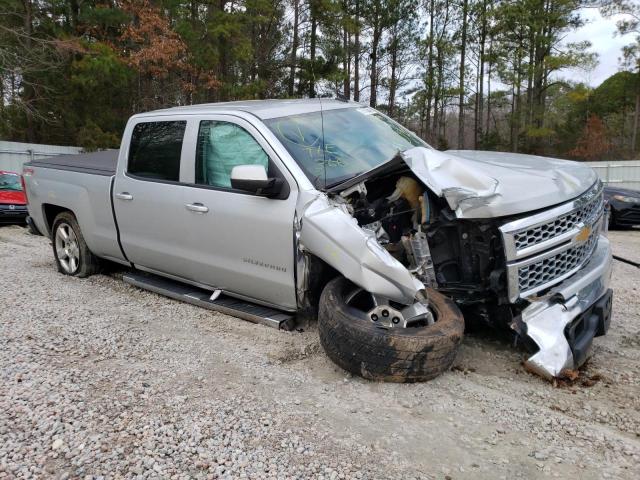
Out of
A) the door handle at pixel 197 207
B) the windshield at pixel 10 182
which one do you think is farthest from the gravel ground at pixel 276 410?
the windshield at pixel 10 182

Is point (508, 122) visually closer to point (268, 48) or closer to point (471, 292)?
point (268, 48)

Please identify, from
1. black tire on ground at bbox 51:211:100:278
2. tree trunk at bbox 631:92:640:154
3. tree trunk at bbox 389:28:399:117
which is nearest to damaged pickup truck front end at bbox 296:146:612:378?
A: black tire on ground at bbox 51:211:100:278

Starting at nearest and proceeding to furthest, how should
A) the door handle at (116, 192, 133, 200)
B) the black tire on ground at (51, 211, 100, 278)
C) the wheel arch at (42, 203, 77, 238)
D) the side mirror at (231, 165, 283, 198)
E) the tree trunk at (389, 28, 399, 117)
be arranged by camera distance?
1. the side mirror at (231, 165, 283, 198)
2. the door handle at (116, 192, 133, 200)
3. the black tire on ground at (51, 211, 100, 278)
4. the wheel arch at (42, 203, 77, 238)
5. the tree trunk at (389, 28, 399, 117)

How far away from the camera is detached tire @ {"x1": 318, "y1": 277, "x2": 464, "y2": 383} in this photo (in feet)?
10.3

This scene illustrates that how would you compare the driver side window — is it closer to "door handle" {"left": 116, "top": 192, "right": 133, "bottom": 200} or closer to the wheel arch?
"door handle" {"left": 116, "top": 192, "right": 133, "bottom": 200}

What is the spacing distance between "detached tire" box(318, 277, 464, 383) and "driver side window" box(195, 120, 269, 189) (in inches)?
58.4

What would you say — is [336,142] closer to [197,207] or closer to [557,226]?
[197,207]

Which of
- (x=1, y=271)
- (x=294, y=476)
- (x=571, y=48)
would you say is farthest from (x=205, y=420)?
(x=571, y=48)

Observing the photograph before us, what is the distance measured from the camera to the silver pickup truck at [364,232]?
3211 millimetres

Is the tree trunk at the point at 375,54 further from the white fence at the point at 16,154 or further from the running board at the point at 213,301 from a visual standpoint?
the running board at the point at 213,301

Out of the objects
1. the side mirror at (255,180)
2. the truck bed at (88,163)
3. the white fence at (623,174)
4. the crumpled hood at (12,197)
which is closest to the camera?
the side mirror at (255,180)

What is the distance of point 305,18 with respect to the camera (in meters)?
26.2

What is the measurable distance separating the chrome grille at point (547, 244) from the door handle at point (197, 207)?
235cm

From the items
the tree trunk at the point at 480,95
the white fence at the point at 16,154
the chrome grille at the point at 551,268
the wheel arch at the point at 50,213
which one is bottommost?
the chrome grille at the point at 551,268
